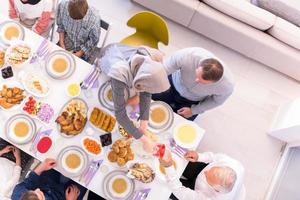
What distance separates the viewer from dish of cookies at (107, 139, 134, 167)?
2.81 meters

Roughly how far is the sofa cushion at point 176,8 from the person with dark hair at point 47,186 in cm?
189

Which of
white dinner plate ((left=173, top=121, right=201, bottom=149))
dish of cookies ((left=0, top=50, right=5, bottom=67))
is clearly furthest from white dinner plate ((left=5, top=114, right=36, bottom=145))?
white dinner plate ((left=173, top=121, right=201, bottom=149))

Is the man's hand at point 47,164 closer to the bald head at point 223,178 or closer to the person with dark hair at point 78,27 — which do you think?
the person with dark hair at point 78,27

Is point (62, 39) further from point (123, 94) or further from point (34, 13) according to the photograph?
point (123, 94)

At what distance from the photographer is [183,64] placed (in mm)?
2990

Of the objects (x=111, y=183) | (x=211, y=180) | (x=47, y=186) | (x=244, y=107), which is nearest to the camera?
(x=111, y=183)

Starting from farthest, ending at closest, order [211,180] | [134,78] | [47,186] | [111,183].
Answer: [47,186]
[211,180]
[111,183]
[134,78]

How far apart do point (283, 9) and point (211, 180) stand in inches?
84.4

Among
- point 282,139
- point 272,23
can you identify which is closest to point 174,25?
point 272,23

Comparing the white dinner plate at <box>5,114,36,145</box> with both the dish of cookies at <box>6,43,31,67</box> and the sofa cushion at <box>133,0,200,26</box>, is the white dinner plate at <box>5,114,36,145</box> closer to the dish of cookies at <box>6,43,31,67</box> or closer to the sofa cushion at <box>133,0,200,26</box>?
the dish of cookies at <box>6,43,31,67</box>

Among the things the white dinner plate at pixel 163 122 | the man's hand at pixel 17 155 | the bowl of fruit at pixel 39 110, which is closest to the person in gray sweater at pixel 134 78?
the white dinner plate at pixel 163 122

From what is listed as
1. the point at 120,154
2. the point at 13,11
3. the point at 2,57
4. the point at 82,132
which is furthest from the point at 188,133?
the point at 13,11

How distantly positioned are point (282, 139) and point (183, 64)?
1.56m

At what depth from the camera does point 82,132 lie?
2854mm
